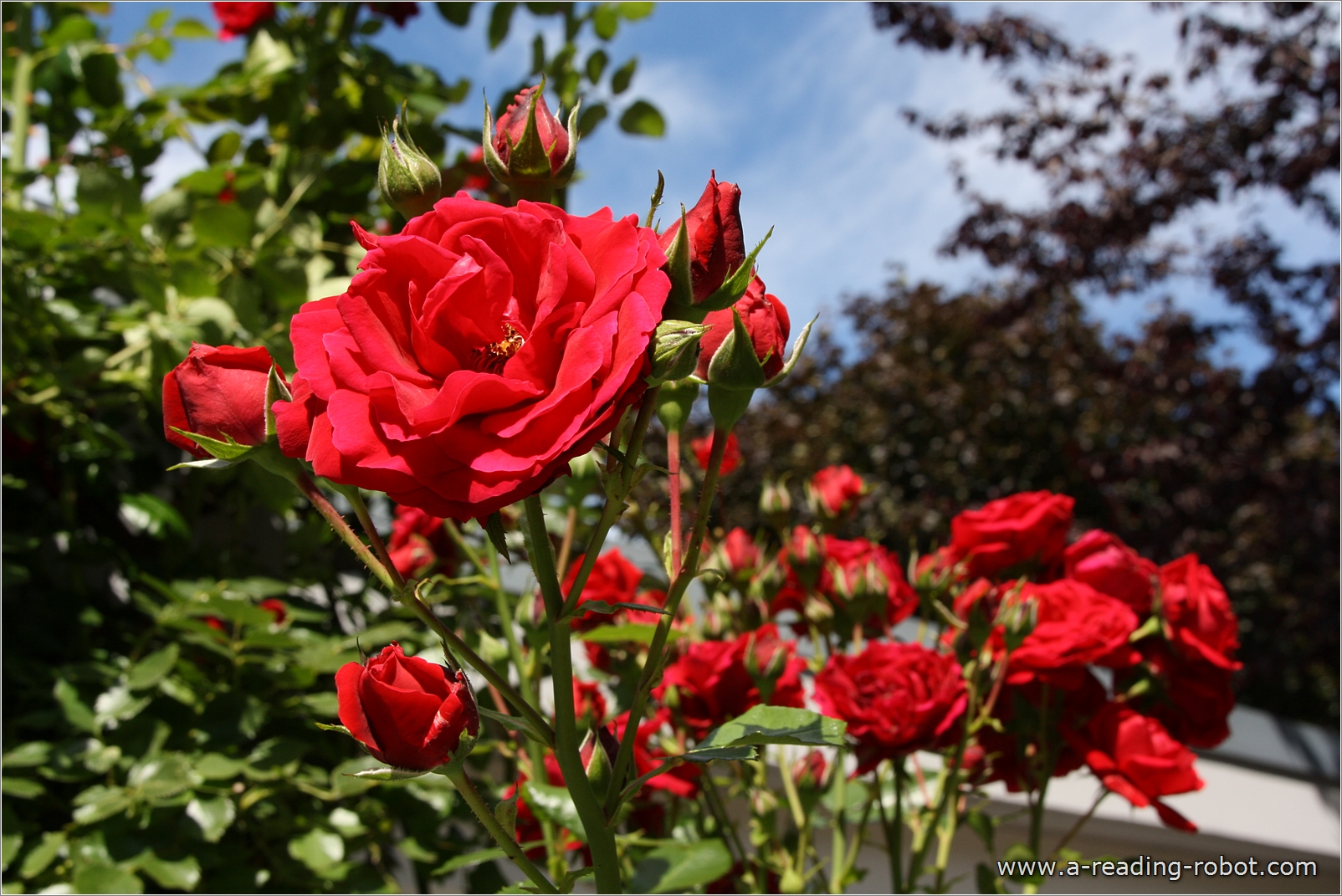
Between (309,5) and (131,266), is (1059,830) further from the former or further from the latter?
(309,5)

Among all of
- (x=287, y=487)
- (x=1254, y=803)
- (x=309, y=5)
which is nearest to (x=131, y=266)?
(x=287, y=487)

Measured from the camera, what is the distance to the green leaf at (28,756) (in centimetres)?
95

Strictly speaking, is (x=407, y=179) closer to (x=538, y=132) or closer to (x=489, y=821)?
(x=538, y=132)

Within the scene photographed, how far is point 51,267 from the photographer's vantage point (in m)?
1.24

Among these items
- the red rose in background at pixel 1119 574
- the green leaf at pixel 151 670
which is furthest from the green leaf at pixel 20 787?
the red rose in background at pixel 1119 574

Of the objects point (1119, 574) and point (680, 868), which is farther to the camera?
point (1119, 574)

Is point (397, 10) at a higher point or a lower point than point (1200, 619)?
higher

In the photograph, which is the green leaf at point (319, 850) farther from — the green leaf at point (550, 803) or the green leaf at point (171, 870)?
the green leaf at point (550, 803)

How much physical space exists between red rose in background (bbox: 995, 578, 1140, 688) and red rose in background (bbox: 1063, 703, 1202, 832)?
5 centimetres

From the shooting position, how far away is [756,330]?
1.45 ft

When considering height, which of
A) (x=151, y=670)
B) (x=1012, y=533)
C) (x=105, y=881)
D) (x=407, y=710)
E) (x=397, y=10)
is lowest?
(x=105, y=881)

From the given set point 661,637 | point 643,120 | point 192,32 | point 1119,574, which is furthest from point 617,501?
point 192,32

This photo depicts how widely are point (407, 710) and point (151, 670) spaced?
2.56ft

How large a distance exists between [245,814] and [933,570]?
34.7 inches
